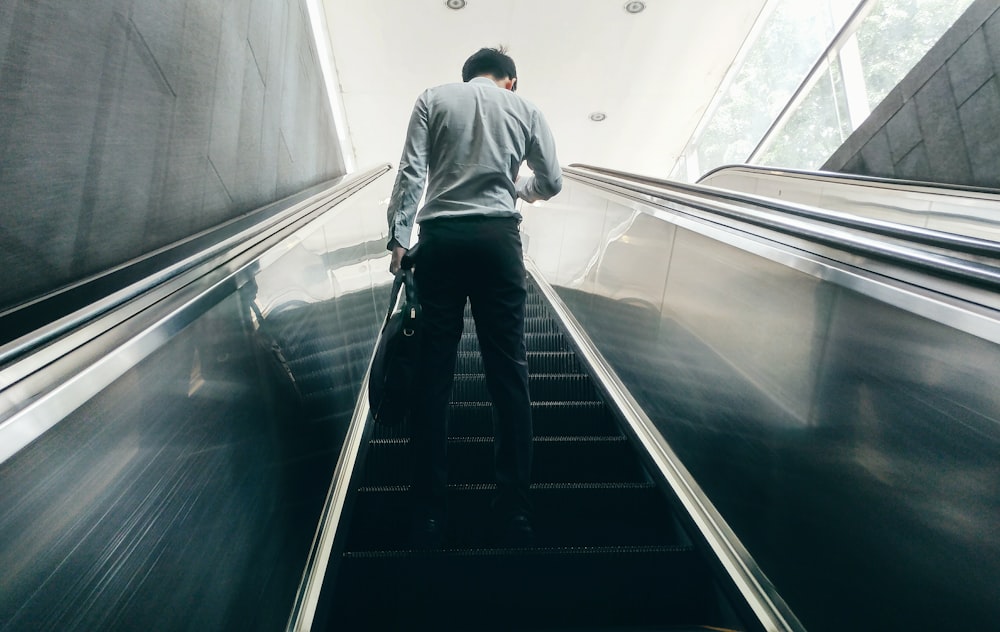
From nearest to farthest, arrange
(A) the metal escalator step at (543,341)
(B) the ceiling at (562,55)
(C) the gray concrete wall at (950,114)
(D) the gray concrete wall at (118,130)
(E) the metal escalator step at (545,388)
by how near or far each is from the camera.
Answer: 1. (D) the gray concrete wall at (118,130)
2. (E) the metal escalator step at (545,388)
3. (C) the gray concrete wall at (950,114)
4. (A) the metal escalator step at (543,341)
5. (B) the ceiling at (562,55)

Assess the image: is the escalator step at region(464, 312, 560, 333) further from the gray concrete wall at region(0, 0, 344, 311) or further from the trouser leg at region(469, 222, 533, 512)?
the trouser leg at region(469, 222, 533, 512)

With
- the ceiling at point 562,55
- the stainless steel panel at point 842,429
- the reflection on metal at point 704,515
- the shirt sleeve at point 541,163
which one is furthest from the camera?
the ceiling at point 562,55

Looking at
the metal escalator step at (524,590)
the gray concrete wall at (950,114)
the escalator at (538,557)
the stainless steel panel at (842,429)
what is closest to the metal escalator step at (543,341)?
the escalator at (538,557)

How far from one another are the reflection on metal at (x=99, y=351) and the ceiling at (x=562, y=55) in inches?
253

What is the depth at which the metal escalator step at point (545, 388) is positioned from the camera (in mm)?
2996

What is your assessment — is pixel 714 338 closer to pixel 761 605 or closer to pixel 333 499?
pixel 761 605

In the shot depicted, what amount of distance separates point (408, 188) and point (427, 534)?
3.70 ft

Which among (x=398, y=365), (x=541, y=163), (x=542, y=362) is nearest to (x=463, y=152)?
(x=541, y=163)

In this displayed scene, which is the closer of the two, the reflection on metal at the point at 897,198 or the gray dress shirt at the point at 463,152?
the gray dress shirt at the point at 463,152

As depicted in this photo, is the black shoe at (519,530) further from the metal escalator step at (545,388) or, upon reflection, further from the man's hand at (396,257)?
the metal escalator step at (545,388)

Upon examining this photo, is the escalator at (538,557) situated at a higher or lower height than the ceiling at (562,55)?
lower

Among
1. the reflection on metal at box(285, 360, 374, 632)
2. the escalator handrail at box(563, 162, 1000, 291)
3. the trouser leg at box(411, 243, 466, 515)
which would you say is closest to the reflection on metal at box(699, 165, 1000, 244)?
the escalator handrail at box(563, 162, 1000, 291)

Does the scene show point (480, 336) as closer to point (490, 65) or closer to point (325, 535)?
point (325, 535)

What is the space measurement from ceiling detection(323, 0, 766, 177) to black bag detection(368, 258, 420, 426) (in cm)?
592
